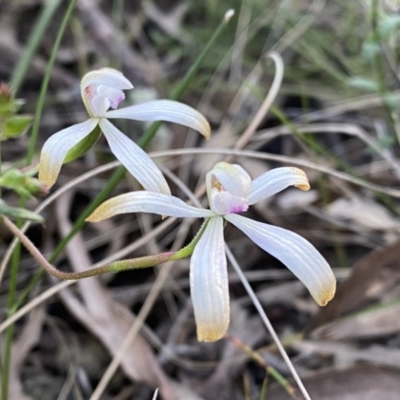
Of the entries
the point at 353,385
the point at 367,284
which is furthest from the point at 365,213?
the point at 353,385

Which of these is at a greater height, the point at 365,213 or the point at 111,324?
the point at 365,213

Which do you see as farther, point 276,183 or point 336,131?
point 336,131

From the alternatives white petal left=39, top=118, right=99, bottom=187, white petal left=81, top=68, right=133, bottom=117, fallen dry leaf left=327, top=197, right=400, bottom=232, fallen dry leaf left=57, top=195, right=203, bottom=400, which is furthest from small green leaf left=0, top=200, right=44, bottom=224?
fallen dry leaf left=327, top=197, right=400, bottom=232

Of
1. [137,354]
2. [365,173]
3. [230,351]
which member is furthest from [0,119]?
[365,173]

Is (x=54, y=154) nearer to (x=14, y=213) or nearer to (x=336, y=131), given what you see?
(x=14, y=213)

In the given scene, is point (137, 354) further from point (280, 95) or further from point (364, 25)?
point (364, 25)

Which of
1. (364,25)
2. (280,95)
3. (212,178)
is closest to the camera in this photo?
(212,178)

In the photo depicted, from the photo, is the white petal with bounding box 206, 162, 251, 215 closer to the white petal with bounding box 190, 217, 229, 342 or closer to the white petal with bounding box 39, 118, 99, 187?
the white petal with bounding box 190, 217, 229, 342
